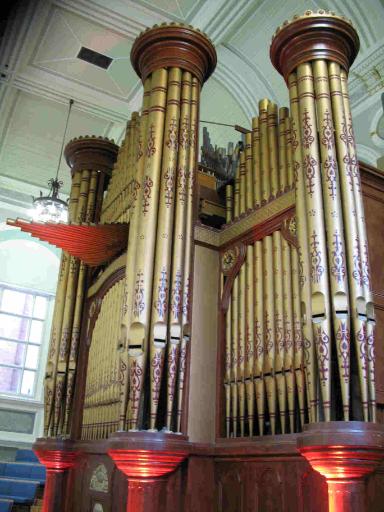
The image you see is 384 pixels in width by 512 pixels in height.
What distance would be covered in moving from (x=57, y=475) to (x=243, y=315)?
2455 millimetres

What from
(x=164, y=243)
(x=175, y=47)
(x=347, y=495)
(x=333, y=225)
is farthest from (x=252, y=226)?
(x=347, y=495)

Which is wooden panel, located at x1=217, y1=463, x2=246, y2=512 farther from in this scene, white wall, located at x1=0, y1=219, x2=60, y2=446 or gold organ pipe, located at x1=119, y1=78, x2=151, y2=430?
white wall, located at x1=0, y1=219, x2=60, y2=446

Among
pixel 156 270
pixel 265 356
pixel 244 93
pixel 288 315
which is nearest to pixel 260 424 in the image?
pixel 265 356

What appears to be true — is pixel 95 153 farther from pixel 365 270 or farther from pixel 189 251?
pixel 365 270

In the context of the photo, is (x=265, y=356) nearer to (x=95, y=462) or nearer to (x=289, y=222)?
(x=289, y=222)

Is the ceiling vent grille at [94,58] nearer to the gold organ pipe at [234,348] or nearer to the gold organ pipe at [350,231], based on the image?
the gold organ pipe at [350,231]

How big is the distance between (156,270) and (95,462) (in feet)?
5.92

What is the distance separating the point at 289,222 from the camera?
3619 millimetres

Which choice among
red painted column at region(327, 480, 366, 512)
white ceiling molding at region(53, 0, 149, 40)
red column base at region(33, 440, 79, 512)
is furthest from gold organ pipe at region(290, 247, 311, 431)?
white ceiling molding at region(53, 0, 149, 40)

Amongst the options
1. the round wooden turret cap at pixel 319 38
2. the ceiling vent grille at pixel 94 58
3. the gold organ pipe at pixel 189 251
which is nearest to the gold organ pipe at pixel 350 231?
the round wooden turret cap at pixel 319 38

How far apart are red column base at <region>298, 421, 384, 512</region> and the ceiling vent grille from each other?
7.46 metres

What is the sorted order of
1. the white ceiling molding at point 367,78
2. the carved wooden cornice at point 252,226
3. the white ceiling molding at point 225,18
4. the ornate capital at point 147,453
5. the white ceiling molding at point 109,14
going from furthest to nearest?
the white ceiling molding at point 109,14 → the white ceiling molding at point 225,18 → the white ceiling molding at point 367,78 → the carved wooden cornice at point 252,226 → the ornate capital at point 147,453

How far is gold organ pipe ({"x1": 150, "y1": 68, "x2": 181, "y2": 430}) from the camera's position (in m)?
3.42

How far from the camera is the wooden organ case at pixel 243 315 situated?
9.48 ft
